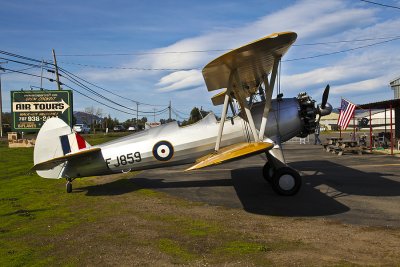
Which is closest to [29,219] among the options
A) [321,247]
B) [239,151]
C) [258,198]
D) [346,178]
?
[239,151]

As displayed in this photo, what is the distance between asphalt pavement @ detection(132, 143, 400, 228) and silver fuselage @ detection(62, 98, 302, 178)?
41.8 inches

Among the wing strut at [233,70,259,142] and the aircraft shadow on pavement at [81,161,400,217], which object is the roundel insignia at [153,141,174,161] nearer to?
the aircraft shadow on pavement at [81,161,400,217]

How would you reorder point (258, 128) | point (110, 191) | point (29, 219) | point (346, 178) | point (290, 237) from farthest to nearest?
point (346, 178), point (110, 191), point (258, 128), point (29, 219), point (290, 237)

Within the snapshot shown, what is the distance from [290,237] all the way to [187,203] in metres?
3.24

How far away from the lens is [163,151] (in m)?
9.73

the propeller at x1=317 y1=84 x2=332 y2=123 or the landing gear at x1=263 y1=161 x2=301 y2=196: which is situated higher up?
the propeller at x1=317 y1=84 x2=332 y2=123

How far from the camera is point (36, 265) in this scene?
182 inches

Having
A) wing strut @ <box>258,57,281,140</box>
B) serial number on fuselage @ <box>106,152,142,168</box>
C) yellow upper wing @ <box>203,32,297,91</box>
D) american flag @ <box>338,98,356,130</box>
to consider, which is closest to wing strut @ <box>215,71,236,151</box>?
yellow upper wing @ <box>203,32,297,91</box>

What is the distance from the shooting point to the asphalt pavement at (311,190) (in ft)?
22.9

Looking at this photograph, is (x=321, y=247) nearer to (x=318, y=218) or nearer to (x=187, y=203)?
(x=318, y=218)

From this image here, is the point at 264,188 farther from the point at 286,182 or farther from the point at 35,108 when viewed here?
the point at 35,108

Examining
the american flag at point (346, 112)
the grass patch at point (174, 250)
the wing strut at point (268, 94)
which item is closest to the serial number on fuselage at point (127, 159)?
the wing strut at point (268, 94)

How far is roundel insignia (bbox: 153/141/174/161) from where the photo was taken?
973 centimetres

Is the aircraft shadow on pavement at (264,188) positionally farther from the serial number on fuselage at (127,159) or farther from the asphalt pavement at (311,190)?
the serial number on fuselage at (127,159)
